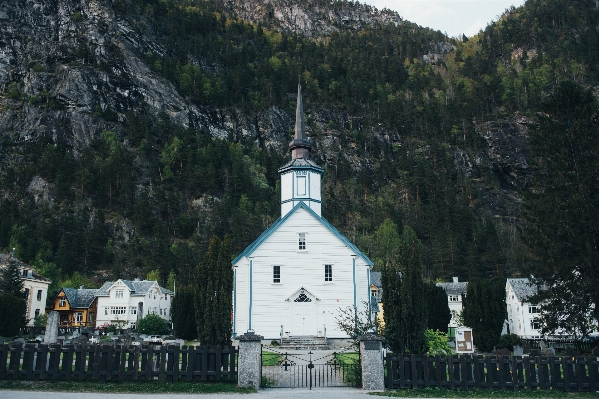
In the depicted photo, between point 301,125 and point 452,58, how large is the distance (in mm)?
148309

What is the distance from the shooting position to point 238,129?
128m

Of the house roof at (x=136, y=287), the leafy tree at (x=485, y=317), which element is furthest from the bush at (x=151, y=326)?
the leafy tree at (x=485, y=317)

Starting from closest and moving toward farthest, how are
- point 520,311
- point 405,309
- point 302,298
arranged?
point 405,309
point 302,298
point 520,311

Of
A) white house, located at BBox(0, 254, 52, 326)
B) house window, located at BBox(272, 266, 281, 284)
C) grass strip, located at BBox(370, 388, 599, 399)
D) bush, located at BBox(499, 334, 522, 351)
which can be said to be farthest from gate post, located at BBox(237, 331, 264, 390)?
white house, located at BBox(0, 254, 52, 326)

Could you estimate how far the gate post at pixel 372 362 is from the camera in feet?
48.2

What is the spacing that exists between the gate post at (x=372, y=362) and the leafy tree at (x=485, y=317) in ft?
73.6

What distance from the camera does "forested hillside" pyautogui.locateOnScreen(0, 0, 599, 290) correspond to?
3324 inches

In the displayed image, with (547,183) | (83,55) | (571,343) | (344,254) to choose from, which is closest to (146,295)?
(344,254)

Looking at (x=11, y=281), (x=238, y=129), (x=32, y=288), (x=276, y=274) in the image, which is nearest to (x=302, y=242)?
(x=276, y=274)

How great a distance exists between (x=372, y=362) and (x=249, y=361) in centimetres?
375

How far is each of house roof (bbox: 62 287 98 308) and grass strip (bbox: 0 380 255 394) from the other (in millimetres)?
53162

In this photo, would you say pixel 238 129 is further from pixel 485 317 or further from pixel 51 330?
pixel 51 330

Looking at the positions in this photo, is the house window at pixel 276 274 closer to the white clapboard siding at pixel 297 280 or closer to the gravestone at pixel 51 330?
the white clapboard siding at pixel 297 280

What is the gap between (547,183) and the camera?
22109mm
